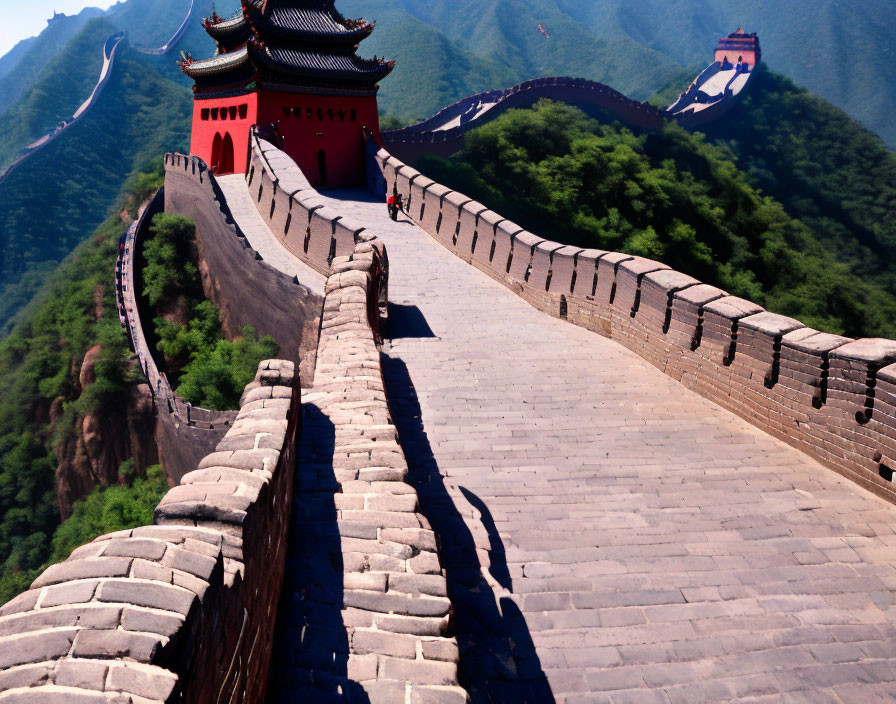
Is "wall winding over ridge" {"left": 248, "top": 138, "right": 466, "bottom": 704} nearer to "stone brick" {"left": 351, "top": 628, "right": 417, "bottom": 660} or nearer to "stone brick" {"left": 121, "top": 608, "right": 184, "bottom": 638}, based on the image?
"stone brick" {"left": 351, "top": 628, "right": 417, "bottom": 660}

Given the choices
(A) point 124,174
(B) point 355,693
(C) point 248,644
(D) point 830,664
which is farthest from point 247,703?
(A) point 124,174

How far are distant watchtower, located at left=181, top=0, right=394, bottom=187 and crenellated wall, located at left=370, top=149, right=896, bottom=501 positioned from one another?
9.93m

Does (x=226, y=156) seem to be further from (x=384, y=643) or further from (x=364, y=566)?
(x=384, y=643)

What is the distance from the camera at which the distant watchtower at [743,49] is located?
167 feet

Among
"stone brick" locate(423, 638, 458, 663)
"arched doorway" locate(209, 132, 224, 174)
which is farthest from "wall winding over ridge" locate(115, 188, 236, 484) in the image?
"stone brick" locate(423, 638, 458, 663)

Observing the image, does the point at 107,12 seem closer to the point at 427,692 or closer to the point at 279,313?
the point at 279,313

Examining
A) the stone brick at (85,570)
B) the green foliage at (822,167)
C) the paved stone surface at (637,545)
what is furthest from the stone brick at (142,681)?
the green foliage at (822,167)

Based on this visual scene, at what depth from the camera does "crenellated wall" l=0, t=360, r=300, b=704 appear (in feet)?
4.15

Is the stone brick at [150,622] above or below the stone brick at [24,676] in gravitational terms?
above

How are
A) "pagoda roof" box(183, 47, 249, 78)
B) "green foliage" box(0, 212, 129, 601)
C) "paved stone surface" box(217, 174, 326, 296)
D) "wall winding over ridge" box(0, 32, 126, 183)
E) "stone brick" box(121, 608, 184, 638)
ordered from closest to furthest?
"stone brick" box(121, 608, 184, 638), "paved stone surface" box(217, 174, 326, 296), "green foliage" box(0, 212, 129, 601), "pagoda roof" box(183, 47, 249, 78), "wall winding over ridge" box(0, 32, 126, 183)

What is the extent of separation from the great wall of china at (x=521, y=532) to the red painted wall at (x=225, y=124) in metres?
10.8

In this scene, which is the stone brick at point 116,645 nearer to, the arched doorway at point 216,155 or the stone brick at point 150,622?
the stone brick at point 150,622

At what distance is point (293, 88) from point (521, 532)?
49.6ft

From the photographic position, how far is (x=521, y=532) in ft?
11.4
